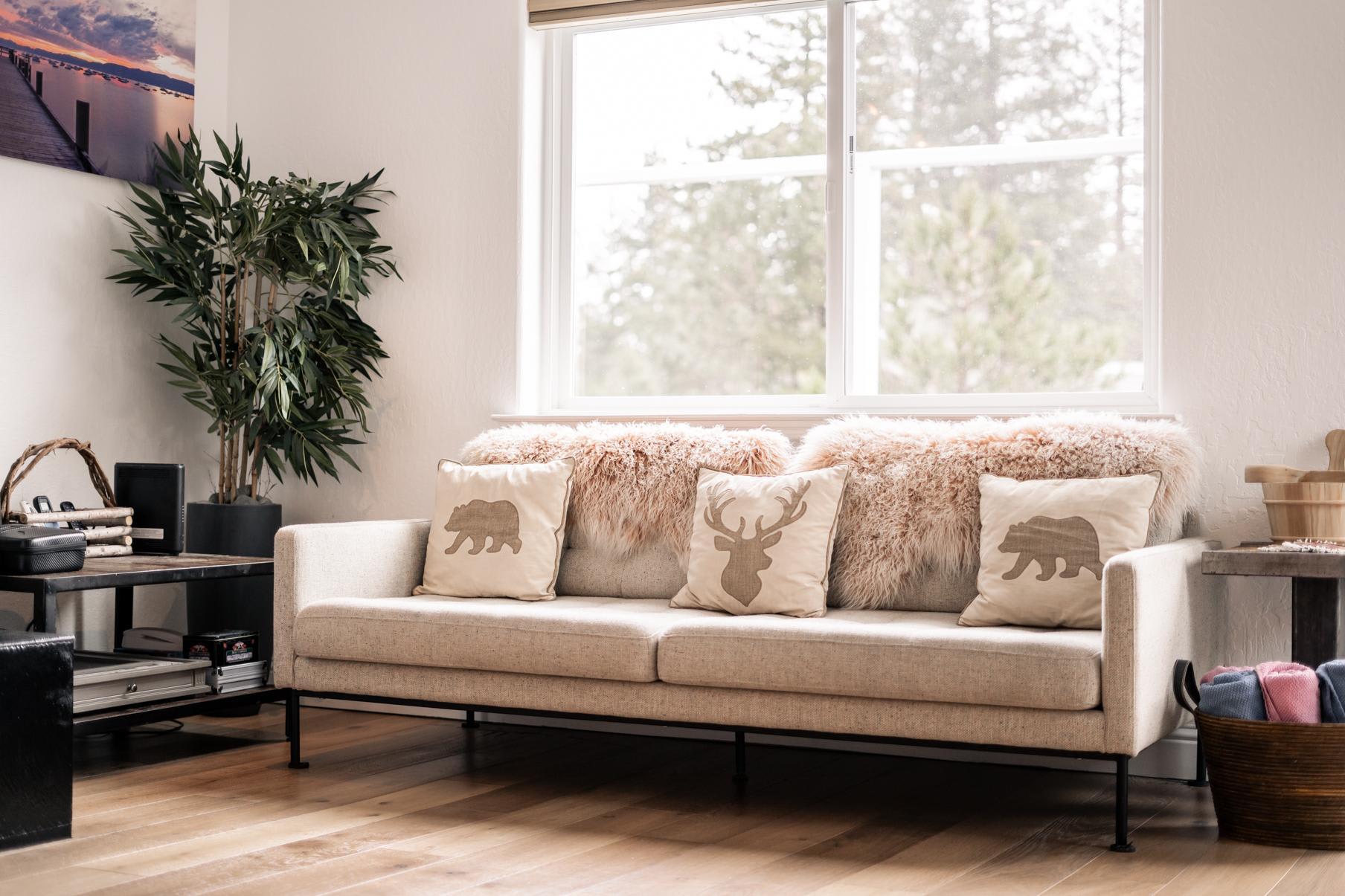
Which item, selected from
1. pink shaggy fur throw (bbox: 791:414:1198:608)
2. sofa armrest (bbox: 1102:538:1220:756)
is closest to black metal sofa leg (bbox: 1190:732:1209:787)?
sofa armrest (bbox: 1102:538:1220:756)

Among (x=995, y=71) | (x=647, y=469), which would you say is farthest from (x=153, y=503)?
(x=995, y=71)

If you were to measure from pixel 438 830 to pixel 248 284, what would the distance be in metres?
2.54

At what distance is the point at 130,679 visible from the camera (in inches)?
137

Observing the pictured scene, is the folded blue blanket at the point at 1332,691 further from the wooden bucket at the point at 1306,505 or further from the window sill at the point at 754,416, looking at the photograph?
the window sill at the point at 754,416

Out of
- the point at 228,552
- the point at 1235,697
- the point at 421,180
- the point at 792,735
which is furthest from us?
the point at 421,180

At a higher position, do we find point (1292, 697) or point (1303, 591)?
point (1303, 591)

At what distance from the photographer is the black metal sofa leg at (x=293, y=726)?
351 centimetres

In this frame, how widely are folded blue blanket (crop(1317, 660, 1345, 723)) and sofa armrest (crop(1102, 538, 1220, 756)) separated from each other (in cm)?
30

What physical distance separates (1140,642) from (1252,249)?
1317mm

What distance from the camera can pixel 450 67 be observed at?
454 cm

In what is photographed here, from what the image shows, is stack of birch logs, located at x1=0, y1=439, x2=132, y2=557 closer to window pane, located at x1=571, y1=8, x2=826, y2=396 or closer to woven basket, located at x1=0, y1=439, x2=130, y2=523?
woven basket, located at x1=0, y1=439, x2=130, y2=523

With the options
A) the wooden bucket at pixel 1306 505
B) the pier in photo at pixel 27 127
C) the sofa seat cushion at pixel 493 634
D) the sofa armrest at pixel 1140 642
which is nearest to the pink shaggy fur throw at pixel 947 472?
the wooden bucket at pixel 1306 505

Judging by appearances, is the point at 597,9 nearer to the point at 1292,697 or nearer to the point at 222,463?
the point at 222,463

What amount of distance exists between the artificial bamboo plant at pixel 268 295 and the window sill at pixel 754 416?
1.94 feet
